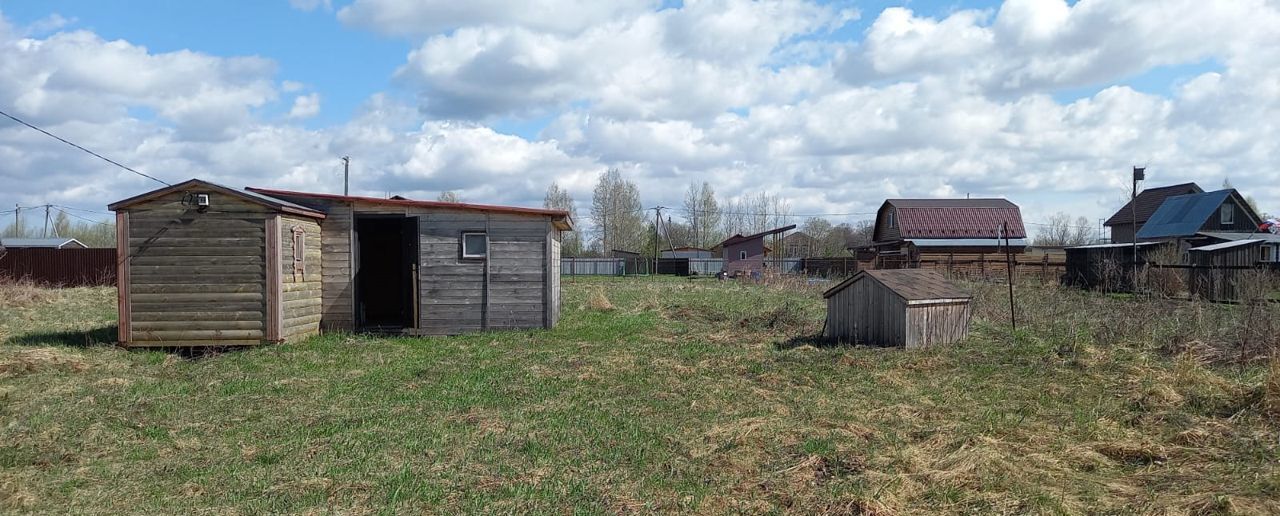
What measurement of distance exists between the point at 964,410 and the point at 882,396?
3.04 ft

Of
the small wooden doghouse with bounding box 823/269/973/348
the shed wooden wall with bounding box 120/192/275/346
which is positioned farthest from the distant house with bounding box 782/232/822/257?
the shed wooden wall with bounding box 120/192/275/346

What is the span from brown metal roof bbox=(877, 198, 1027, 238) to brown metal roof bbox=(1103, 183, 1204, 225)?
18.1ft

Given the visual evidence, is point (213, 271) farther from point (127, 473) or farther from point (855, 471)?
point (855, 471)

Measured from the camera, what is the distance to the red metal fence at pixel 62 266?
96.4 feet

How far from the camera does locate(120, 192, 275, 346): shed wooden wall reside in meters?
12.2

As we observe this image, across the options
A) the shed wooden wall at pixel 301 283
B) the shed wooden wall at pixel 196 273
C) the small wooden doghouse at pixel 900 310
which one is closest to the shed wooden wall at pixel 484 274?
the shed wooden wall at pixel 301 283

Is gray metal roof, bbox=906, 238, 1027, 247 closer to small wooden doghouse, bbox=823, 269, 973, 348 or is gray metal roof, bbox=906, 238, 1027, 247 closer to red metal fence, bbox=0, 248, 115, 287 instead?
small wooden doghouse, bbox=823, 269, 973, 348

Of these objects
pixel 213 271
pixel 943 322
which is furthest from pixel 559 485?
pixel 213 271

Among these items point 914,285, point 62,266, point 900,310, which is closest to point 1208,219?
point 914,285

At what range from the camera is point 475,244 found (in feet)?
47.5

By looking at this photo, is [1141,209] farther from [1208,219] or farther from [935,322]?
[935,322]

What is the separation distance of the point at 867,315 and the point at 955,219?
111 feet

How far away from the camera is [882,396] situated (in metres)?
8.50

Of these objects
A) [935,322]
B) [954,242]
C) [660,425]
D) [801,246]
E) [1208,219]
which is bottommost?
[660,425]
